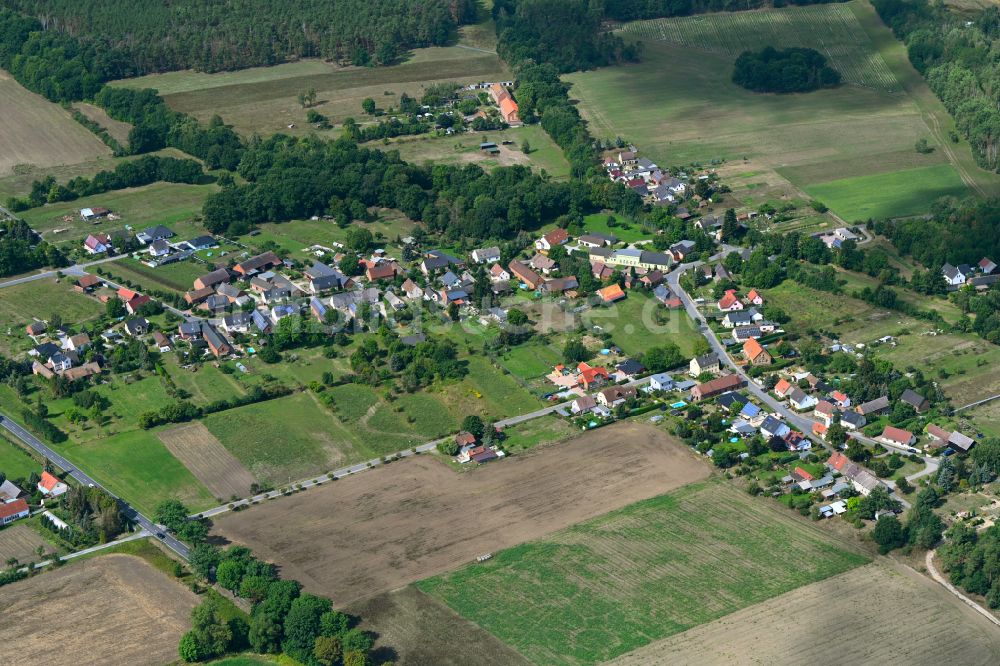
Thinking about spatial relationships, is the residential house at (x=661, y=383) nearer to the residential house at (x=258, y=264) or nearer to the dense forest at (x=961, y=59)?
the residential house at (x=258, y=264)

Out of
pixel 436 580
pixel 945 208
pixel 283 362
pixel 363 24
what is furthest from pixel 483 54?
pixel 436 580

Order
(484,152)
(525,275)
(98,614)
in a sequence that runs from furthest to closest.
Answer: (484,152) → (525,275) → (98,614)

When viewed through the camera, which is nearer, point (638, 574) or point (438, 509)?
point (638, 574)

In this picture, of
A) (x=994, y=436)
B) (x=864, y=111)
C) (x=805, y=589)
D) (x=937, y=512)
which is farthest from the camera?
(x=864, y=111)

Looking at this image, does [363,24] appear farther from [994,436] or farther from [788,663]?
[788,663]

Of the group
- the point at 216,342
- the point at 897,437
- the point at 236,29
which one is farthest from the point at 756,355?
the point at 236,29

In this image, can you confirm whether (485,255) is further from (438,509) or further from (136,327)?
(438,509)

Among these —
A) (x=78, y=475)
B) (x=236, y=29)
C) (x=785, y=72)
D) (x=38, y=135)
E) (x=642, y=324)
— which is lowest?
(x=642, y=324)
